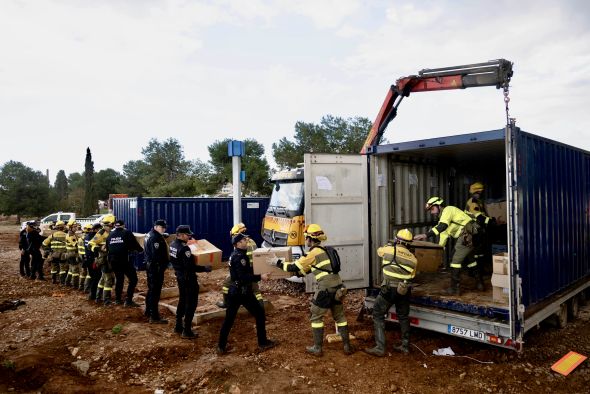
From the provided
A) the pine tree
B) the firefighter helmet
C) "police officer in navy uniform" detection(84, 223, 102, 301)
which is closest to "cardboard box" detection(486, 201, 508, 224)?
the firefighter helmet

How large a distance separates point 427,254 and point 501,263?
1504 millimetres

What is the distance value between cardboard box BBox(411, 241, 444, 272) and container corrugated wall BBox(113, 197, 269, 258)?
9.11 metres

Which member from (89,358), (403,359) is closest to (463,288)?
(403,359)

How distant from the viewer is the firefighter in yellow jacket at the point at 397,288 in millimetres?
5359

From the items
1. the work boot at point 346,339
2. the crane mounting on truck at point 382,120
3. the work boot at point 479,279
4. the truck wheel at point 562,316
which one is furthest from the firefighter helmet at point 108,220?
the truck wheel at point 562,316

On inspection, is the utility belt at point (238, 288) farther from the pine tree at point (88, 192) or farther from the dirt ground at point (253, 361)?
the pine tree at point (88, 192)

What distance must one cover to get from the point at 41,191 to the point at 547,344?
1788 inches

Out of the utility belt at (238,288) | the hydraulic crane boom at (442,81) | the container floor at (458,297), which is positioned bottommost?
the container floor at (458,297)

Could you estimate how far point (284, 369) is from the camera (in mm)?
5121

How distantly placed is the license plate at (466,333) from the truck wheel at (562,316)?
86.0 inches

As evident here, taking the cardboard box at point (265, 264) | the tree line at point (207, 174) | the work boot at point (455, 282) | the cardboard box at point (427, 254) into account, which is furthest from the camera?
the tree line at point (207, 174)

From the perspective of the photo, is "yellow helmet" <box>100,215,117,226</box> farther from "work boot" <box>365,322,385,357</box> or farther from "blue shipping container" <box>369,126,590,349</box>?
"work boot" <box>365,322,385,357</box>

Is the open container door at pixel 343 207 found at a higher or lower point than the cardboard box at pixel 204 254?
higher

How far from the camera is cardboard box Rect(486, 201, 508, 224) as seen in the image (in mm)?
8508
